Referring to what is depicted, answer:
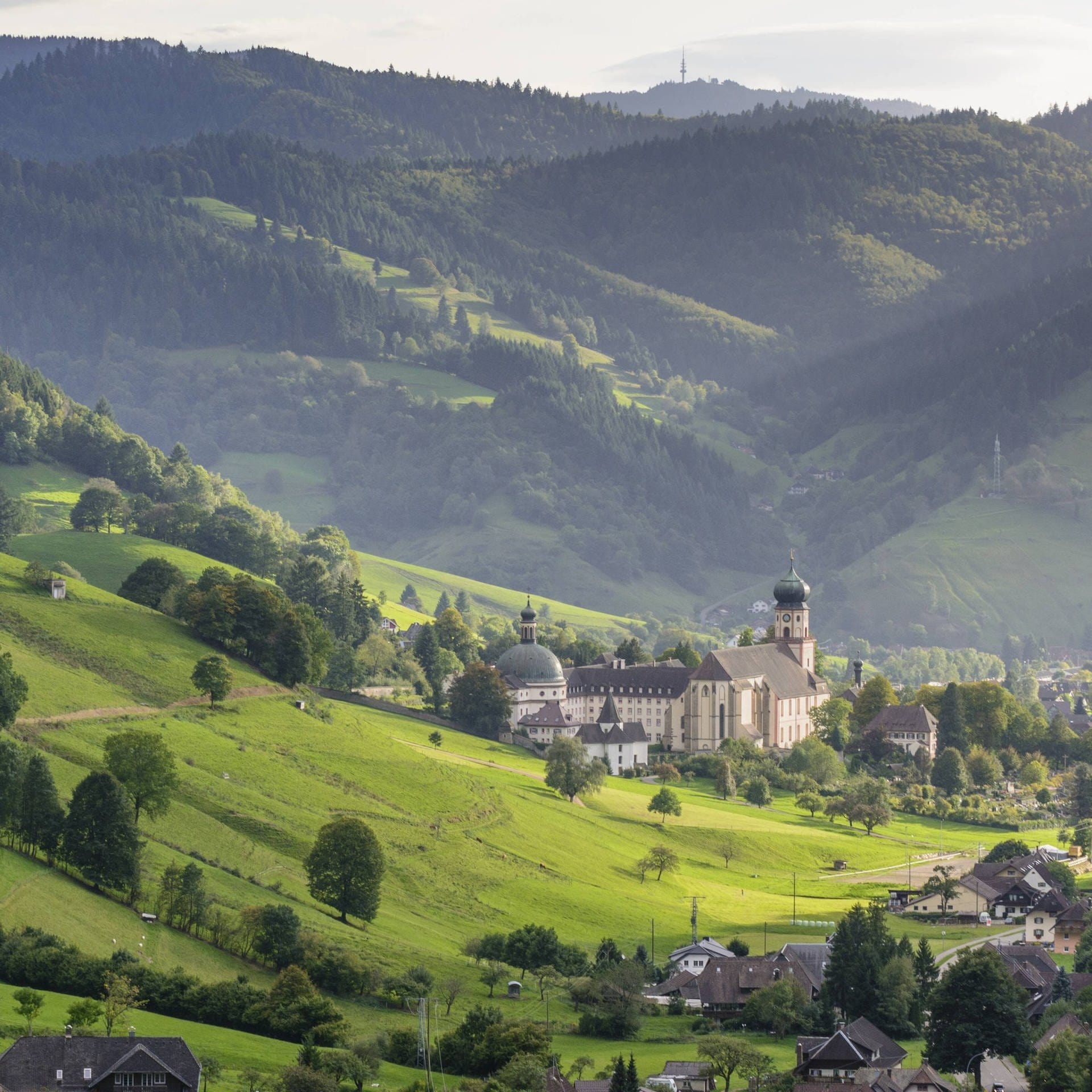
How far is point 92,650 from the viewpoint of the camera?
13150 cm

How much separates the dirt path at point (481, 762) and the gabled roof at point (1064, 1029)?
6212 cm

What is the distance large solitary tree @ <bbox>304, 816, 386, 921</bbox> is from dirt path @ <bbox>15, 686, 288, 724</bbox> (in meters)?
17.0

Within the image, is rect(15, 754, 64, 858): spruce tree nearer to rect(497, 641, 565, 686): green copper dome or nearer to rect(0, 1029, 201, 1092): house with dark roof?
rect(0, 1029, 201, 1092): house with dark roof

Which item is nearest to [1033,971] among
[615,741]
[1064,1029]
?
[1064,1029]

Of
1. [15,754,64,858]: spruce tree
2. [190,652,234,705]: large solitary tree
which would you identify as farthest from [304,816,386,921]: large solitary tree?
[190,652,234,705]: large solitary tree

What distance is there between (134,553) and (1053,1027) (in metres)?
108

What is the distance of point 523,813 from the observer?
135000mm

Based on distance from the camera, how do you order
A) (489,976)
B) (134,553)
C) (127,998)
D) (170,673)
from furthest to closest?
(134,553)
(170,673)
(489,976)
(127,998)

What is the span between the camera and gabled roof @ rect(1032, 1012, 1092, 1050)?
83.1m

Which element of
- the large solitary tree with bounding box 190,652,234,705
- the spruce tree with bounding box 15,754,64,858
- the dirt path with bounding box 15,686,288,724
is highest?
the large solitary tree with bounding box 190,652,234,705

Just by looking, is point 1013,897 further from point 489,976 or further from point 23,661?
point 23,661

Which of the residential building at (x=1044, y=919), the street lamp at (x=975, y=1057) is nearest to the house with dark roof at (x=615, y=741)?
the residential building at (x=1044, y=919)

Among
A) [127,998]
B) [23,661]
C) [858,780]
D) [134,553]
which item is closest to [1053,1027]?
[127,998]

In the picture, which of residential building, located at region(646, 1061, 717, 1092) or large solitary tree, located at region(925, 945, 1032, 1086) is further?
large solitary tree, located at region(925, 945, 1032, 1086)
